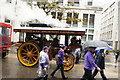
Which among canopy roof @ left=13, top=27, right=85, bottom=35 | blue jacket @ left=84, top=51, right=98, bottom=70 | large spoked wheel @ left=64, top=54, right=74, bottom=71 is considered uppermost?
canopy roof @ left=13, top=27, right=85, bottom=35

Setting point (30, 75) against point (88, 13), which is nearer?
point (30, 75)

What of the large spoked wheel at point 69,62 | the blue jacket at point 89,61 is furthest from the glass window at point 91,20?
the blue jacket at point 89,61

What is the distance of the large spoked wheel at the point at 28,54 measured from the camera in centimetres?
841

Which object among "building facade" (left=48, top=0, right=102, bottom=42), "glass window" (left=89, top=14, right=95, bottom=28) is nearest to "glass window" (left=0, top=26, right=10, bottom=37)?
"building facade" (left=48, top=0, right=102, bottom=42)

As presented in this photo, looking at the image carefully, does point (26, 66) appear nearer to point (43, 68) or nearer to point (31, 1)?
point (43, 68)

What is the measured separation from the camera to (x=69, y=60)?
27.1ft

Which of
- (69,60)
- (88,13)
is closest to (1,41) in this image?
(69,60)

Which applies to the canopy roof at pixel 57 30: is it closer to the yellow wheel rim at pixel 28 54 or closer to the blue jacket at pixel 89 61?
the yellow wheel rim at pixel 28 54

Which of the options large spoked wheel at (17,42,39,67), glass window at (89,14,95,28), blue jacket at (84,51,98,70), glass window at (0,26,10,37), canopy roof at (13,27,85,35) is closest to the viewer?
blue jacket at (84,51,98,70)

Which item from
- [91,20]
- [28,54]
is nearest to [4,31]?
[28,54]

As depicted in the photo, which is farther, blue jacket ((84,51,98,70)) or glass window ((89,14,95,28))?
glass window ((89,14,95,28))

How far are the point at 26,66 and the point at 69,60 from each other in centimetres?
246

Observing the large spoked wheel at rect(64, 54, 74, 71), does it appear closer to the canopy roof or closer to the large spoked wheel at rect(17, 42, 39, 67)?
the canopy roof

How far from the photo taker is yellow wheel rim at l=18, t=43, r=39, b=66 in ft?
27.6
